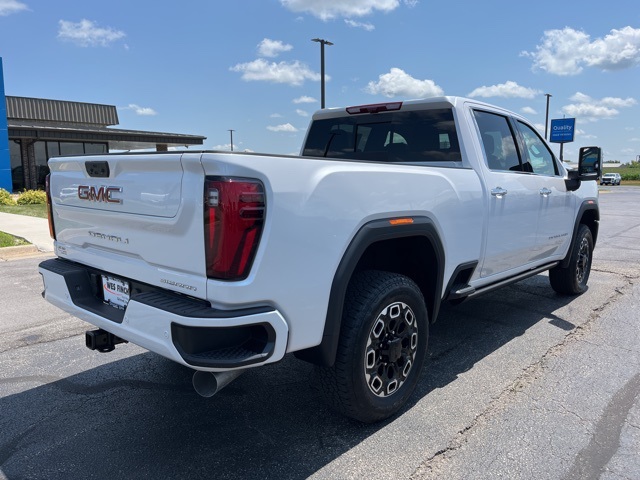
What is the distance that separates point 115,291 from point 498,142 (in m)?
3.30

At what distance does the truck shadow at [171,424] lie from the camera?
8.78 ft

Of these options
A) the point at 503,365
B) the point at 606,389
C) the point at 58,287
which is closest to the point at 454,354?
the point at 503,365

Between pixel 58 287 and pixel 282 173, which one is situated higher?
pixel 282 173

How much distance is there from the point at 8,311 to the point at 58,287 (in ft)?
9.57

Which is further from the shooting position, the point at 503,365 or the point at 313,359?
the point at 503,365

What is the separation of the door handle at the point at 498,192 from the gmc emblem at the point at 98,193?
2698 mm

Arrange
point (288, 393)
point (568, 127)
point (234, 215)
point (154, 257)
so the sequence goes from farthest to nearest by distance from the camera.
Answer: point (568, 127), point (288, 393), point (154, 257), point (234, 215)

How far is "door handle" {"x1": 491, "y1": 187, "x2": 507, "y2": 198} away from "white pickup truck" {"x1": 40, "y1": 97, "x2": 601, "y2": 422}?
1 cm

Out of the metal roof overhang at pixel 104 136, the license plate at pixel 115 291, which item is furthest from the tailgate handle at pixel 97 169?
the metal roof overhang at pixel 104 136

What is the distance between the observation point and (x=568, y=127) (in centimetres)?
4762

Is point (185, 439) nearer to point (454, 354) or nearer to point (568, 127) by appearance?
point (454, 354)

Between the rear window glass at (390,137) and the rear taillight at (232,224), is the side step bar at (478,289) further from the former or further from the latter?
the rear taillight at (232,224)

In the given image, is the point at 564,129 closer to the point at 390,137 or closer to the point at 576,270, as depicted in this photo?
the point at 576,270

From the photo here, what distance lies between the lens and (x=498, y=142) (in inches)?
172
